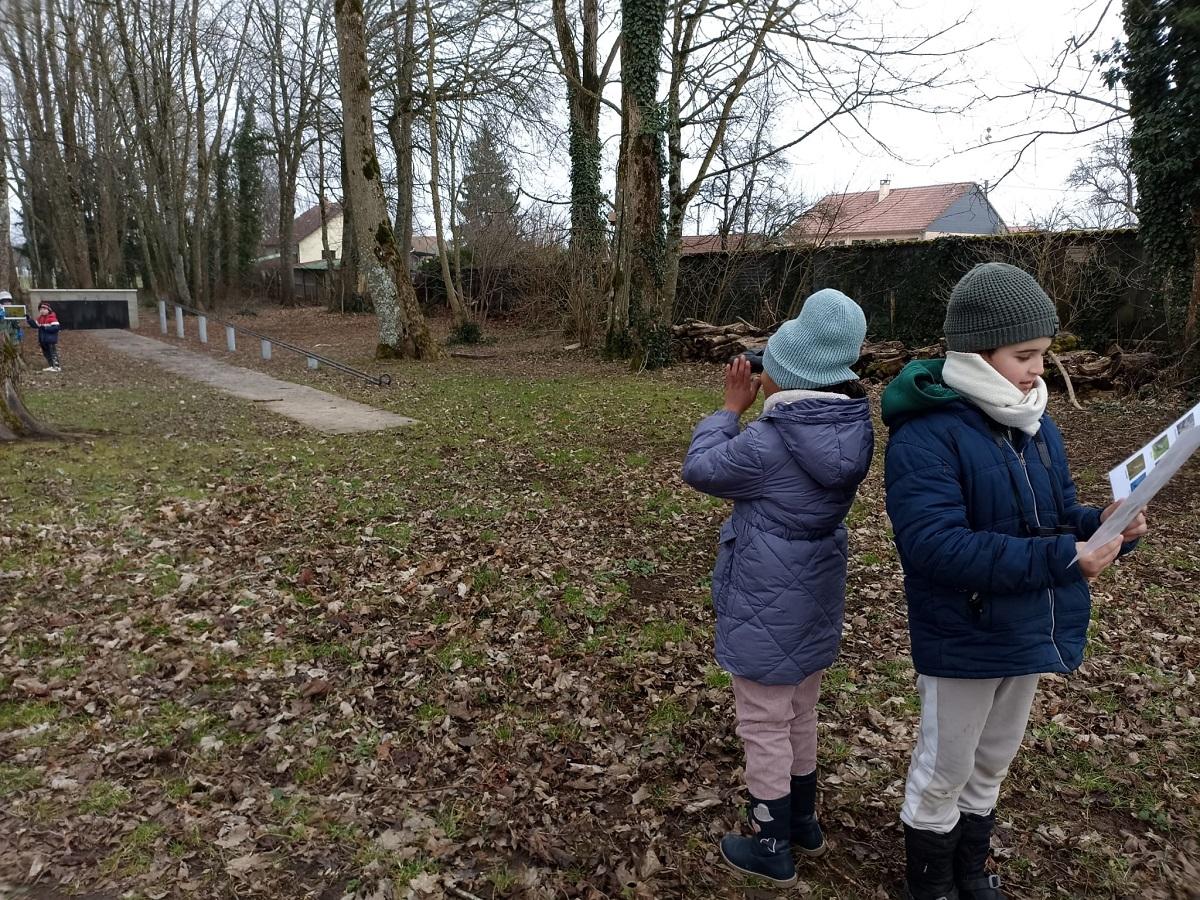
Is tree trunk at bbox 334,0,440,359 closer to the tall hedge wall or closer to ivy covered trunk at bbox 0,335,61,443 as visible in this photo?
the tall hedge wall

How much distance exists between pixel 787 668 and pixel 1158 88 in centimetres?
1222

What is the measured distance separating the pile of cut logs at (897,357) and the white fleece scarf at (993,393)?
19.6 feet

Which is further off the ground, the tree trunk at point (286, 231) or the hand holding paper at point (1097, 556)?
the tree trunk at point (286, 231)

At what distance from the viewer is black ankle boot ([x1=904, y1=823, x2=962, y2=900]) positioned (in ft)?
7.83

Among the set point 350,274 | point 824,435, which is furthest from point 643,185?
point 350,274

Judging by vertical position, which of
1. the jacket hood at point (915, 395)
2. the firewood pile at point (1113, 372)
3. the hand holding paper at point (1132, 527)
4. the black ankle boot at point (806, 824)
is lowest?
the black ankle boot at point (806, 824)

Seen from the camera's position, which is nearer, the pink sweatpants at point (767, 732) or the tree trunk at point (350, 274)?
the pink sweatpants at point (767, 732)

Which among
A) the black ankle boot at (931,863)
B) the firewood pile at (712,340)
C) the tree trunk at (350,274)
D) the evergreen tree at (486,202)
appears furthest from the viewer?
the tree trunk at (350,274)

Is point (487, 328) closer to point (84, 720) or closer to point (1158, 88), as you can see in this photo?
point (1158, 88)

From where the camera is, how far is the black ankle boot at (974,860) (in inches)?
96.8

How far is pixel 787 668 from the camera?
2.48 meters

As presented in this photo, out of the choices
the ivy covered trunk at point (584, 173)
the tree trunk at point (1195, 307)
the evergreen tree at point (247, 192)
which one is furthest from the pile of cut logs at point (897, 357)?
the evergreen tree at point (247, 192)

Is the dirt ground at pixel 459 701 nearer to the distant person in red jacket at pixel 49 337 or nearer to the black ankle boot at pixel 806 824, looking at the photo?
the black ankle boot at pixel 806 824

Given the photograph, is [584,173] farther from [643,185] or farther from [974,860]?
[974,860]
